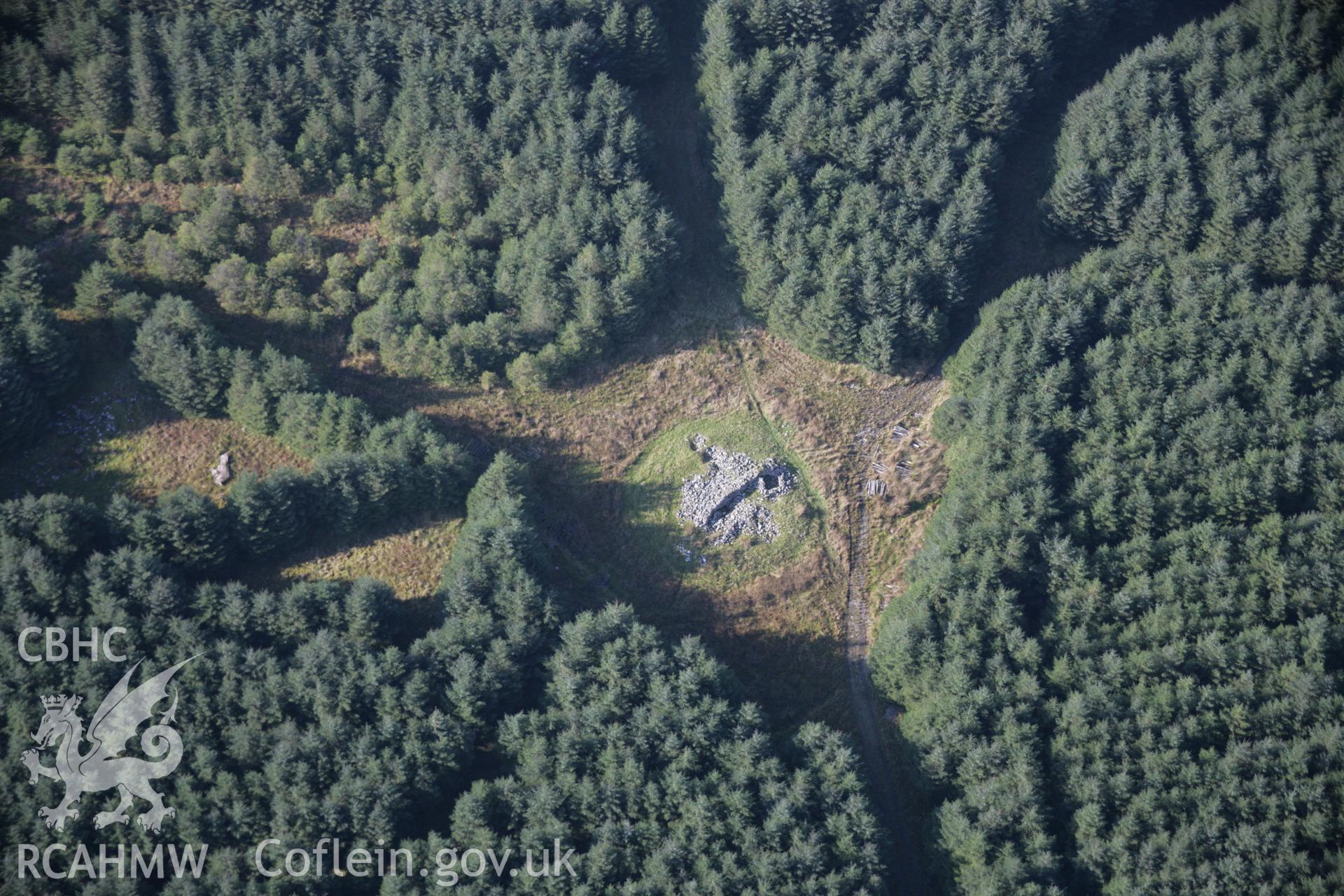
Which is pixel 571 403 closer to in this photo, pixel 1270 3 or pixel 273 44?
pixel 273 44

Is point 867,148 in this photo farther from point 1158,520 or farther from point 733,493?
point 1158,520

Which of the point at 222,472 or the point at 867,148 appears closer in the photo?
the point at 222,472

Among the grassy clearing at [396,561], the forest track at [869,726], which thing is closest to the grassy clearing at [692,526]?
the forest track at [869,726]

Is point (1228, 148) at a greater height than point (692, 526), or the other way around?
point (1228, 148)

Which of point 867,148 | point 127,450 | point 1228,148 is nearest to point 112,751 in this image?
point 127,450

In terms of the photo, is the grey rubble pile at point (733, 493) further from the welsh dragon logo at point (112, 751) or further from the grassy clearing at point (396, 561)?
the welsh dragon logo at point (112, 751)

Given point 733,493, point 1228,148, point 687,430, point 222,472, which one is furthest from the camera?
point 687,430

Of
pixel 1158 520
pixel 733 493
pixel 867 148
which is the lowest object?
pixel 733 493
